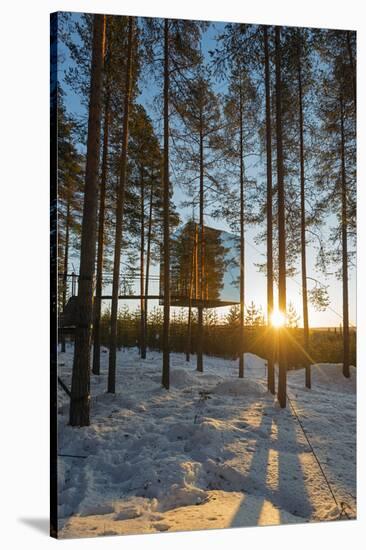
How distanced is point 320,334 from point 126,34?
3.43 metres

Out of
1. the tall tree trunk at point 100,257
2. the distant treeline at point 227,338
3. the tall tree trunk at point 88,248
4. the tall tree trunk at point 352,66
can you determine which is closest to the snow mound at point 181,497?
the tall tree trunk at point 88,248

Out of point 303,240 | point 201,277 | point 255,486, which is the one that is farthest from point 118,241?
point 255,486

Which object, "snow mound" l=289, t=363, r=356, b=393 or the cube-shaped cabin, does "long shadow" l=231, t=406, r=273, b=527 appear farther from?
the cube-shaped cabin

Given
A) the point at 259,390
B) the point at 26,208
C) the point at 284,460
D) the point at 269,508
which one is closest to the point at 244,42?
the point at 26,208

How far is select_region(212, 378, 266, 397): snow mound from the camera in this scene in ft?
Result: 15.7

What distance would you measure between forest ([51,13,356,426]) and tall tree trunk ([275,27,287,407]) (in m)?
0.01

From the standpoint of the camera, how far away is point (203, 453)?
4031mm

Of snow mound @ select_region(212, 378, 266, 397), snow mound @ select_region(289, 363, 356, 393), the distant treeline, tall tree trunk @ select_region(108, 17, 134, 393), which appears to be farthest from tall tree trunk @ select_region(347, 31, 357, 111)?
snow mound @ select_region(212, 378, 266, 397)

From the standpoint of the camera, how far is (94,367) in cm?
498

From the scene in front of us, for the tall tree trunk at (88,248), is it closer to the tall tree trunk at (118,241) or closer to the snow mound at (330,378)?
the tall tree trunk at (118,241)

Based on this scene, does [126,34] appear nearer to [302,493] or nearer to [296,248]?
[296,248]

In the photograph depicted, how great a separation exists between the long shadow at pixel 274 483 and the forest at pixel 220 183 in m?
0.70

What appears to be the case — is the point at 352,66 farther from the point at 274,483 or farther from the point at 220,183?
the point at 274,483

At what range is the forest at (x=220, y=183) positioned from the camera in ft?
→ 14.4
